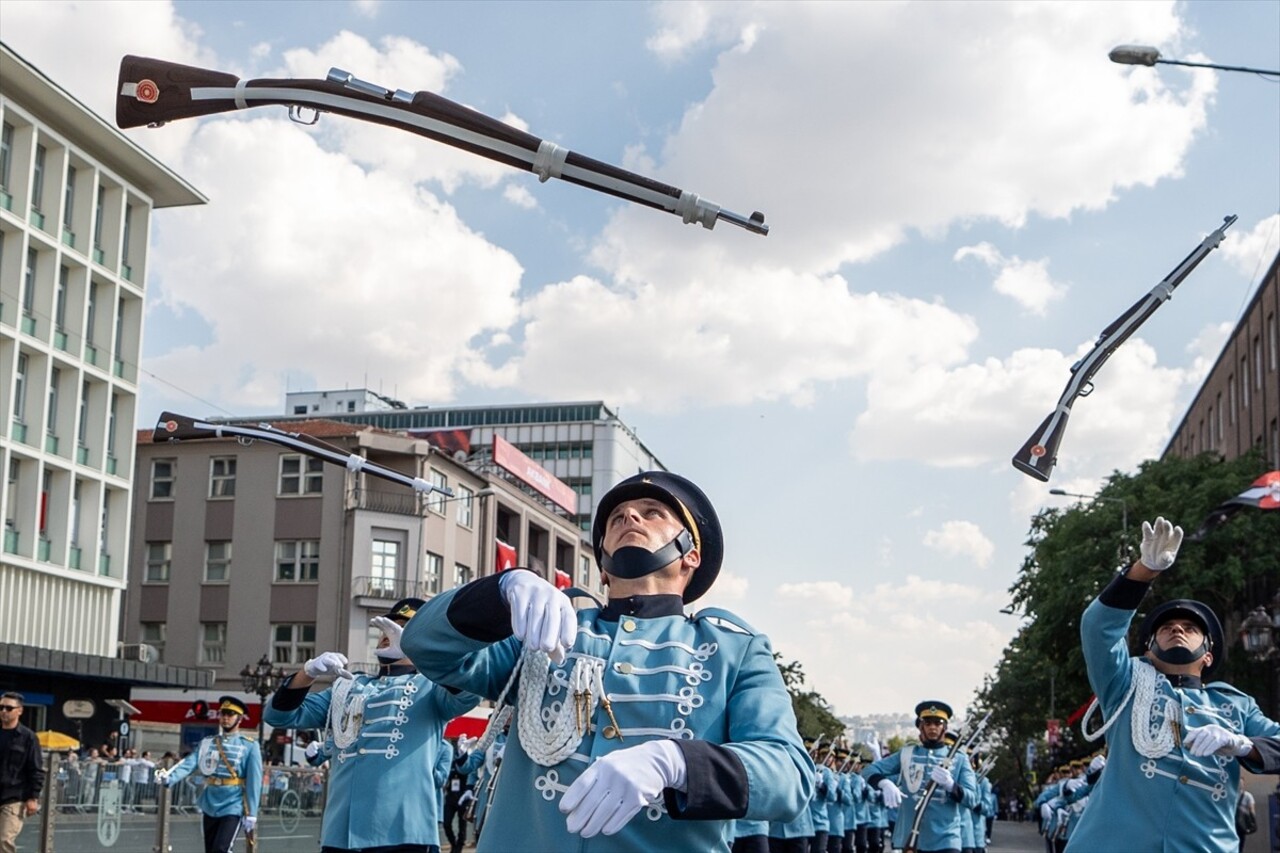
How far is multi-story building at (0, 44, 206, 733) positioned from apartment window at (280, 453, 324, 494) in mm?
8183

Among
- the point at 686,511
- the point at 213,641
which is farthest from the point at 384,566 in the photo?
the point at 686,511

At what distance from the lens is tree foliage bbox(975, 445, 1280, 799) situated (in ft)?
132

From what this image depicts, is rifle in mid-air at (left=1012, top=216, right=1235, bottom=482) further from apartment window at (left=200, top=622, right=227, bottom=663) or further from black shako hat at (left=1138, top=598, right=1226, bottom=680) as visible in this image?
apartment window at (left=200, top=622, right=227, bottom=663)

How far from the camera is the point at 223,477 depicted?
57.2 m

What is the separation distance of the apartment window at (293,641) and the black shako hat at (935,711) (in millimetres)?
40934

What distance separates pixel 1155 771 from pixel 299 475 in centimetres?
5089

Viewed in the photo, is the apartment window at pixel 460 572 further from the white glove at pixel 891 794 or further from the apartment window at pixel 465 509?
the white glove at pixel 891 794

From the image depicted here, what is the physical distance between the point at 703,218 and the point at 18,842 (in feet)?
39.6

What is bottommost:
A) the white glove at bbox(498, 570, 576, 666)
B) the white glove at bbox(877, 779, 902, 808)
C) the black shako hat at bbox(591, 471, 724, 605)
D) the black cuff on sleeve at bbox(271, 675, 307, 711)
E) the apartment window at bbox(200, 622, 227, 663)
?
the white glove at bbox(877, 779, 902, 808)

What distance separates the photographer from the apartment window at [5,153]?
1656 inches

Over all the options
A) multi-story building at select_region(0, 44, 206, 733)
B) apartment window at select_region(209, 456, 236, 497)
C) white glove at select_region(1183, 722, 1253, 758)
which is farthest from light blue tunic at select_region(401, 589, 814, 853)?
apartment window at select_region(209, 456, 236, 497)

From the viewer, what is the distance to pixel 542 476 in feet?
234

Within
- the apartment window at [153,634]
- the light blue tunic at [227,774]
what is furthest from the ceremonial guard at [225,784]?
the apartment window at [153,634]

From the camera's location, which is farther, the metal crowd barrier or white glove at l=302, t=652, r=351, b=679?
the metal crowd barrier
